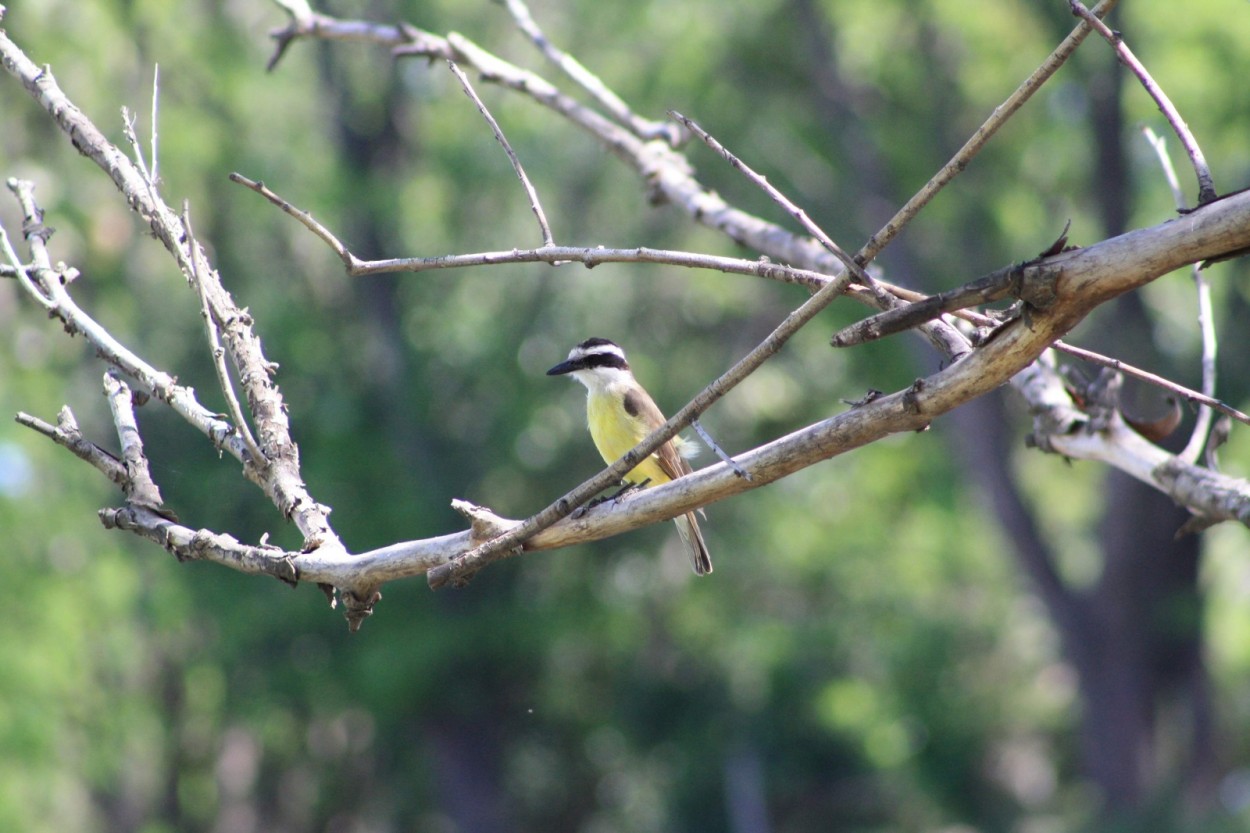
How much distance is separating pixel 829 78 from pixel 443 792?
12902 mm

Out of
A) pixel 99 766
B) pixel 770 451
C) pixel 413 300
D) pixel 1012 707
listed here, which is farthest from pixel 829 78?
pixel 770 451

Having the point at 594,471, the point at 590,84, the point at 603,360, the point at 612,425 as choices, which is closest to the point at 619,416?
the point at 612,425

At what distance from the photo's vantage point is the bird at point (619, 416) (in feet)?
24.5

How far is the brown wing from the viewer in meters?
7.63

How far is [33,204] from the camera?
4203 millimetres

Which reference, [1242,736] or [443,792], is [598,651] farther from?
[1242,736]

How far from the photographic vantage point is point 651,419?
786cm

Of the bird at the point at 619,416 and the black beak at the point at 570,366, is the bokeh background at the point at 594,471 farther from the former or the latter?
the black beak at the point at 570,366

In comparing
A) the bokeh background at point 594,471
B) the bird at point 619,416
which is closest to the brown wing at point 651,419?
the bird at point 619,416

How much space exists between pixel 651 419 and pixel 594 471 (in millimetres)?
12389

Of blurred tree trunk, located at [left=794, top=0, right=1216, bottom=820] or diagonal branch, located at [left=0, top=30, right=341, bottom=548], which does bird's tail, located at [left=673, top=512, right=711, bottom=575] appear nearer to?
diagonal branch, located at [left=0, top=30, right=341, bottom=548]

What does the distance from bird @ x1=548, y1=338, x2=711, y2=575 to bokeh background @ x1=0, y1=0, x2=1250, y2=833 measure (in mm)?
9843

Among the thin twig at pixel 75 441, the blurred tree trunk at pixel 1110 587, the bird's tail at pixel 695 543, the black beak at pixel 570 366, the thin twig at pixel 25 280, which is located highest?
the blurred tree trunk at pixel 1110 587

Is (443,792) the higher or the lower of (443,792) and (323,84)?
the lower
